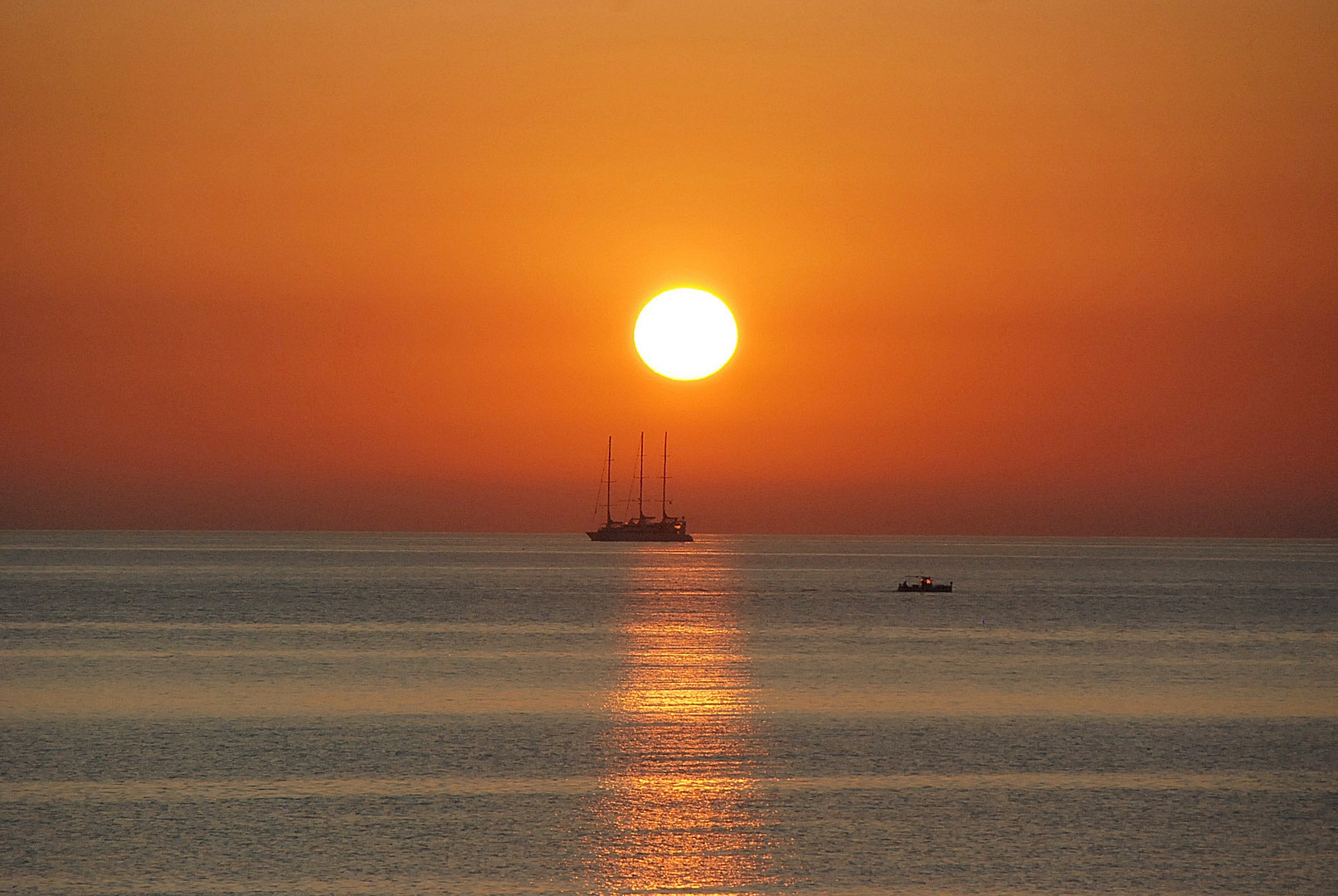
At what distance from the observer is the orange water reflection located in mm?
21656

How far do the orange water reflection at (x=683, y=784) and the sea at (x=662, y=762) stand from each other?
11cm

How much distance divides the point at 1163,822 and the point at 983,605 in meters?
85.2

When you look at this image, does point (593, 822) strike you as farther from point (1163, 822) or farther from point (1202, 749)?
point (1202, 749)

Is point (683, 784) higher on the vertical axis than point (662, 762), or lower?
lower

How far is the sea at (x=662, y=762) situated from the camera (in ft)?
72.8

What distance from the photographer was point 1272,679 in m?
54.8

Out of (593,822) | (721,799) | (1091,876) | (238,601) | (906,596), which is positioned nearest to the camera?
(1091,876)

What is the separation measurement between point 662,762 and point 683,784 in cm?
299

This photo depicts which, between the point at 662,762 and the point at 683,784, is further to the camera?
the point at 662,762

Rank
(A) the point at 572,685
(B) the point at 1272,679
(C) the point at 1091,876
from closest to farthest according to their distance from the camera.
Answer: (C) the point at 1091,876
(A) the point at 572,685
(B) the point at 1272,679

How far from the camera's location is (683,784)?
2873 centimetres

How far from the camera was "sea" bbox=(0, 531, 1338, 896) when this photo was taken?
72.8ft

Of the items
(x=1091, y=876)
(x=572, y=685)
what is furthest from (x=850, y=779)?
(x=572, y=685)

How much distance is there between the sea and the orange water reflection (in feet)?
0.36
